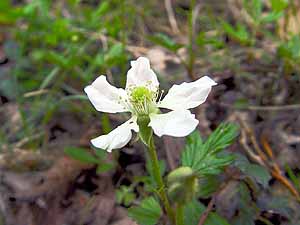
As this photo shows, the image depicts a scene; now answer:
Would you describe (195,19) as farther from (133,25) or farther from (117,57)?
(117,57)

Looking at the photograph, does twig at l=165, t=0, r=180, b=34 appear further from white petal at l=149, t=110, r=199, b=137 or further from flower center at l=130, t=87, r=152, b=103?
white petal at l=149, t=110, r=199, b=137

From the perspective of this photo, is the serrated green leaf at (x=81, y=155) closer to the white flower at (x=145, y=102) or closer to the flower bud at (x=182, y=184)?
the white flower at (x=145, y=102)

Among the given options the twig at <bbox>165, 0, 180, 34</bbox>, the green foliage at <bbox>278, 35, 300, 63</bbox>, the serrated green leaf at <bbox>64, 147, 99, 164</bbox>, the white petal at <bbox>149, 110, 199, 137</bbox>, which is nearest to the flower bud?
the white petal at <bbox>149, 110, 199, 137</bbox>

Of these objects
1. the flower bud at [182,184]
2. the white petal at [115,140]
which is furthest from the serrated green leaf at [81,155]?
the flower bud at [182,184]

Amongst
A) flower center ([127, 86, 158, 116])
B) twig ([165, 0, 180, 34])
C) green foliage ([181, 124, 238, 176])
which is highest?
flower center ([127, 86, 158, 116])

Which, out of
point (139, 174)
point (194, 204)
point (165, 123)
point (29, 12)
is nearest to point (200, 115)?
point (139, 174)
